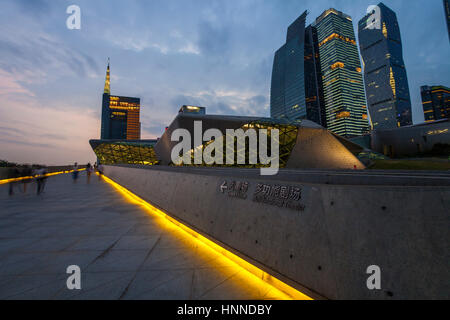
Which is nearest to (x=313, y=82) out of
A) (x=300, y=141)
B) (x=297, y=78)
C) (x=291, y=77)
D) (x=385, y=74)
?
(x=291, y=77)

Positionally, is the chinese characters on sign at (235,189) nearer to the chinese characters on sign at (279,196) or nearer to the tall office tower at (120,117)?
the chinese characters on sign at (279,196)

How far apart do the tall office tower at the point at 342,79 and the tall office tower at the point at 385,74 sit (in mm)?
8606

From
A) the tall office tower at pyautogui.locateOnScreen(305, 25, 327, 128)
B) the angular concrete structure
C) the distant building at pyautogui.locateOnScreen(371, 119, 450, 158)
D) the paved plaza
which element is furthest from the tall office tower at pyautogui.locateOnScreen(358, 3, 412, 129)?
the paved plaza

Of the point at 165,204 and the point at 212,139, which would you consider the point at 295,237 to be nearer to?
the point at 165,204

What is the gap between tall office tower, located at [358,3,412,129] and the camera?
487ft

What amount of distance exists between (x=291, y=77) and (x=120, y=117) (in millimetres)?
165038

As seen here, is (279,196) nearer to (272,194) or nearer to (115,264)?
(272,194)

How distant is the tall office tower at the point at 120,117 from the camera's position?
18150 cm

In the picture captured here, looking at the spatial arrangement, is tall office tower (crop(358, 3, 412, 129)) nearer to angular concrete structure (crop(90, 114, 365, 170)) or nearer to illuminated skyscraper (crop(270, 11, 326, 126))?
illuminated skyscraper (crop(270, 11, 326, 126))

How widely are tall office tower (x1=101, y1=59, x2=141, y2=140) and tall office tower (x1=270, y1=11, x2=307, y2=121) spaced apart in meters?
137

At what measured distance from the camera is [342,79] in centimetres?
15188
